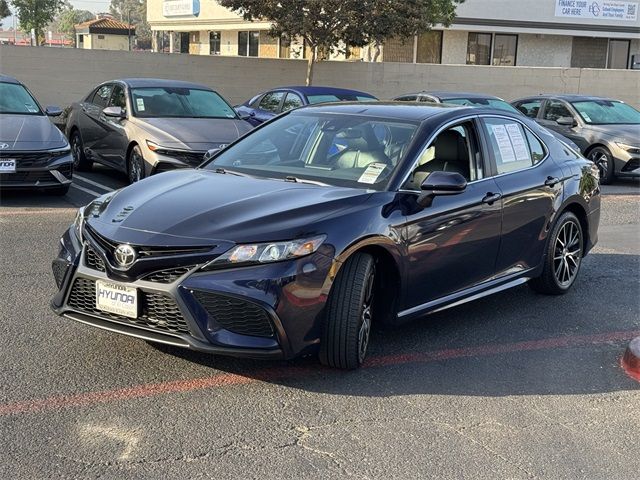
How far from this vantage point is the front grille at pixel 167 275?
387cm

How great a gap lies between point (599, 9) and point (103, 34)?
39783 mm

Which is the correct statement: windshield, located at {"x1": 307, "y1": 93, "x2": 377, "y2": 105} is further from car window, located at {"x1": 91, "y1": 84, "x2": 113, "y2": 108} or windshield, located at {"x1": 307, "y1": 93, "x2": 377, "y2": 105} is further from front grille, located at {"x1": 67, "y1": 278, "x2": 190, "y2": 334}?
front grille, located at {"x1": 67, "y1": 278, "x2": 190, "y2": 334}

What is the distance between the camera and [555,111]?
14.5 m

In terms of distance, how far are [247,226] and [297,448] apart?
1.17 m

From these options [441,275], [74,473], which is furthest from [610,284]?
[74,473]

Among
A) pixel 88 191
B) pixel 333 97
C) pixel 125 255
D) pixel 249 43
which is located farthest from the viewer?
pixel 249 43

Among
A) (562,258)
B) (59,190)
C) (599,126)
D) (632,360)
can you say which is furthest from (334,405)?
(599,126)

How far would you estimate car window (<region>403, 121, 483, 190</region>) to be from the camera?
5.04 metres

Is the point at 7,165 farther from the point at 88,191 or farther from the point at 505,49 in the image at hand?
the point at 505,49

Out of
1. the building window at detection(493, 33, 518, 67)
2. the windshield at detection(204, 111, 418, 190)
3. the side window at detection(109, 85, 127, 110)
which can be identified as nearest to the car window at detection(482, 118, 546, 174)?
the windshield at detection(204, 111, 418, 190)

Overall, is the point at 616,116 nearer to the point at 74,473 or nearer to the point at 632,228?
the point at 632,228

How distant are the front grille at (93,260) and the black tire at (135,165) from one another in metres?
5.80

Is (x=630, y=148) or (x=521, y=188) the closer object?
(x=521, y=188)

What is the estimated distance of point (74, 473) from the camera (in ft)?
10.4
